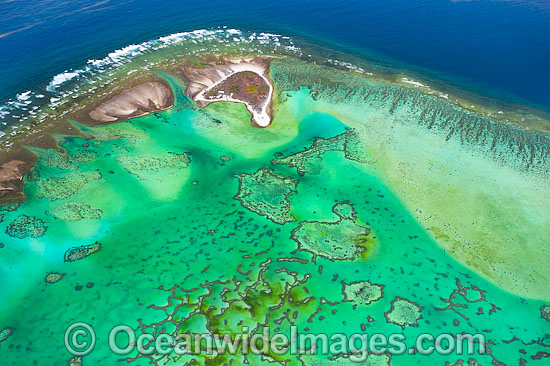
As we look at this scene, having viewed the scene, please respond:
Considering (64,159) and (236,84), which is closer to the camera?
(64,159)

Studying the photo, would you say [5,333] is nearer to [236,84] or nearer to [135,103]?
[135,103]

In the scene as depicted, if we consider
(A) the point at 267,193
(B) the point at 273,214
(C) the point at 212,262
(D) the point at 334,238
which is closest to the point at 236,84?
(A) the point at 267,193

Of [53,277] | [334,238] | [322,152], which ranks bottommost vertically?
[53,277]

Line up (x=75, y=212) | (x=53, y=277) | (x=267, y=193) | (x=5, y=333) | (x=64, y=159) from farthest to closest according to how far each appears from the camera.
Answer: (x=64, y=159) → (x=267, y=193) → (x=75, y=212) → (x=53, y=277) → (x=5, y=333)

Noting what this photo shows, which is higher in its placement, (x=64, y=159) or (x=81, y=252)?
(x=64, y=159)

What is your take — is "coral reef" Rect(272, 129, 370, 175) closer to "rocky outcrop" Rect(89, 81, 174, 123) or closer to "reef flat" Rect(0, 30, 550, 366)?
"reef flat" Rect(0, 30, 550, 366)
